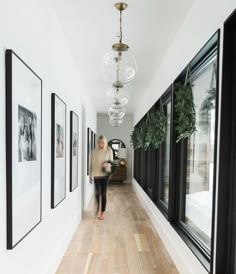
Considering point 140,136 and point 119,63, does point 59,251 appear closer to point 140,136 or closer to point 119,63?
point 119,63

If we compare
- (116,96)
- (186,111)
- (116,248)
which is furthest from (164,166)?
(186,111)

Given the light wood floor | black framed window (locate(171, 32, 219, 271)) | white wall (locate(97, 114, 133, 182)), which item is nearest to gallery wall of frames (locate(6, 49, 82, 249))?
the light wood floor

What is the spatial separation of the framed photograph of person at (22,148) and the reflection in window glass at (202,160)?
151 cm

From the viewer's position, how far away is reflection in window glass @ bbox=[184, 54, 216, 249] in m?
2.47

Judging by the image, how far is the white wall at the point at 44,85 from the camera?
154 centimetres

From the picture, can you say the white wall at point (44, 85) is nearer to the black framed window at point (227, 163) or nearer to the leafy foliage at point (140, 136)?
the black framed window at point (227, 163)

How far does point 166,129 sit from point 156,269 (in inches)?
79.6

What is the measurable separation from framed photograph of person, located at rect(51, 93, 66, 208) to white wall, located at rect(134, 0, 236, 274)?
145 centimetres

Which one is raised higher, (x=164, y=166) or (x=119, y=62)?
(x=119, y=62)

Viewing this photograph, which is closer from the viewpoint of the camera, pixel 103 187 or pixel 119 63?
pixel 119 63

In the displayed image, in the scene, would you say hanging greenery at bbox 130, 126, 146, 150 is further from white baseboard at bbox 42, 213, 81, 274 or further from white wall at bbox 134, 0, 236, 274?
white baseboard at bbox 42, 213, 81, 274

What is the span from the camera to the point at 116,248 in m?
3.67

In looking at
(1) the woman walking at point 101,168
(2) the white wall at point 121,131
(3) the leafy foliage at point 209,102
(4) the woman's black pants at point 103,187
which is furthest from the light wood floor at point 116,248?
(2) the white wall at point 121,131

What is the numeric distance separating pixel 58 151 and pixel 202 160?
154cm
